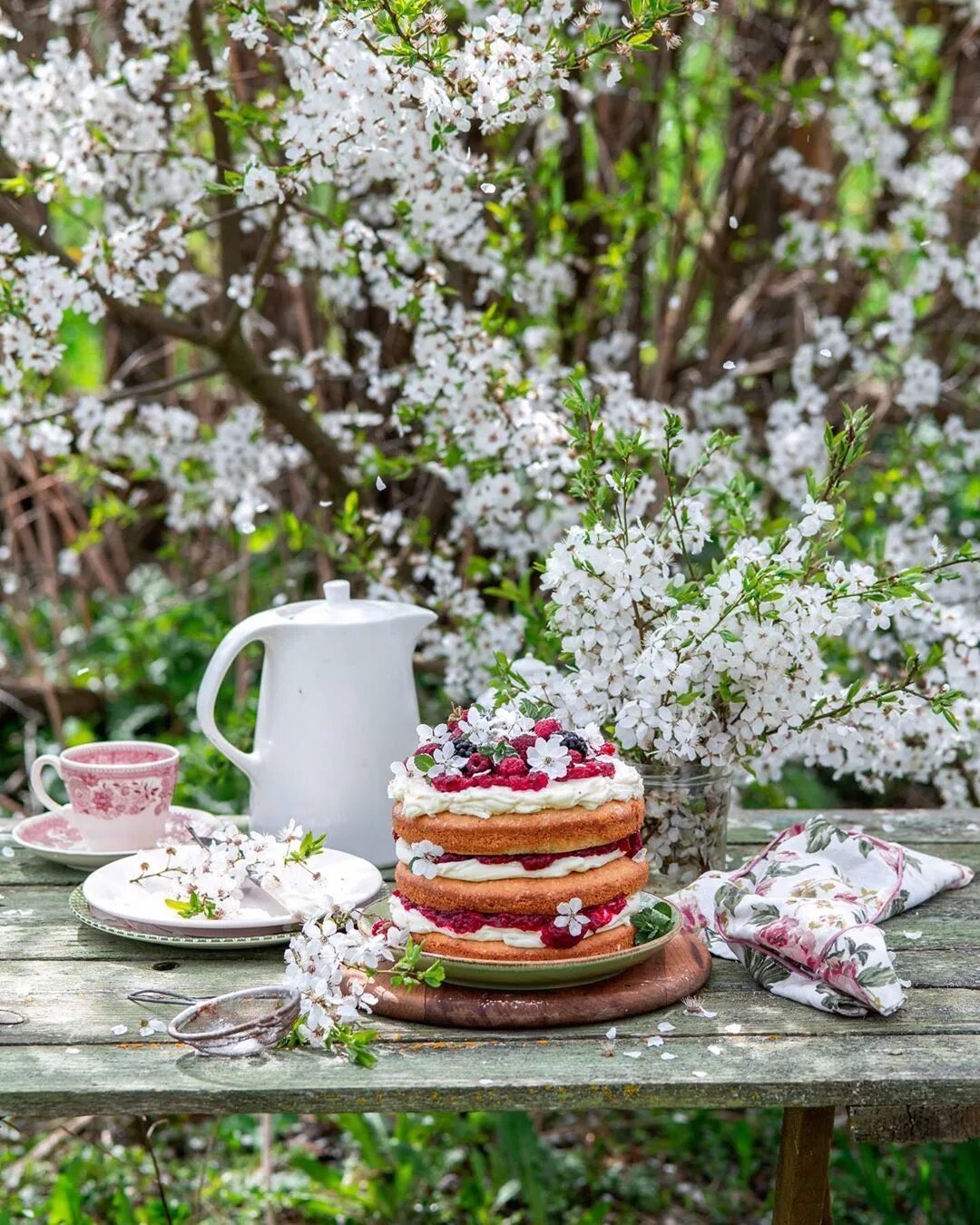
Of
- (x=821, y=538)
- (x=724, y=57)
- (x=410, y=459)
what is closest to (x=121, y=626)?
(x=410, y=459)

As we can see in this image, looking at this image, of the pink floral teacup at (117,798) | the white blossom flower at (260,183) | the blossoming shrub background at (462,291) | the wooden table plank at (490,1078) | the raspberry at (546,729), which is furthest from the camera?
the blossoming shrub background at (462,291)

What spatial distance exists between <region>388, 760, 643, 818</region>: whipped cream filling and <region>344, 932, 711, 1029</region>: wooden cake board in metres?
0.19

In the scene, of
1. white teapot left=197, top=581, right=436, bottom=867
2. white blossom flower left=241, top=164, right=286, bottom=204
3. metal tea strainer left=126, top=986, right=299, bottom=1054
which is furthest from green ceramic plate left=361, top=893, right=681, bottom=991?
white blossom flower left=241, top=164, right=286, bottom=204

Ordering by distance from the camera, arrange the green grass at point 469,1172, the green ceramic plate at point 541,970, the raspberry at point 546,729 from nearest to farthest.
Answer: the green ceramic plate at point 541,970
the raspberry at point 546,729
the green grass at point 469,1172

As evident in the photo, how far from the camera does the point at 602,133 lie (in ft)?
12.1

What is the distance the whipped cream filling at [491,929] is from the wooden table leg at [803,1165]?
27cm

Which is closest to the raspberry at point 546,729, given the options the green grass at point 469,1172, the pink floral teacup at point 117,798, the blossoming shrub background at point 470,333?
the blossoming shrub background at point 470,333

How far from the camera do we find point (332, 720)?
75.6 inches

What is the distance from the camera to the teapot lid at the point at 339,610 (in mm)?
1937

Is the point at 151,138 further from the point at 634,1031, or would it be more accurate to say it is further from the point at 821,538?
the point at 634,1031

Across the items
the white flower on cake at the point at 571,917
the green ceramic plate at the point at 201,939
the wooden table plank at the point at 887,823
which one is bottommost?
the green ceramic plate at the point at 201,939

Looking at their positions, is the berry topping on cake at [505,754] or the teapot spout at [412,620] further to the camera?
the teapot spout at [412,620]

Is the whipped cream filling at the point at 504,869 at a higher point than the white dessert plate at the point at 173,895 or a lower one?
higher

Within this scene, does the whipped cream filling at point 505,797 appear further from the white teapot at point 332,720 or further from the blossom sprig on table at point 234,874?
the white teapot at point 332,720
